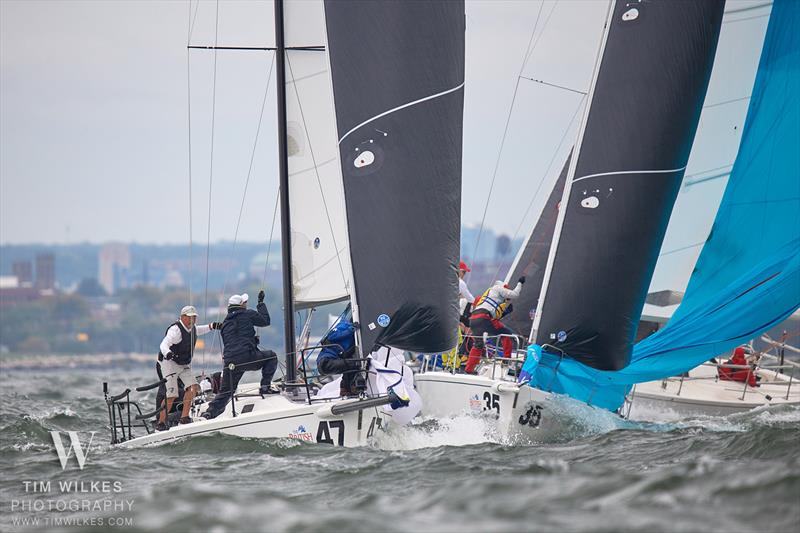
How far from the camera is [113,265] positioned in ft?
425

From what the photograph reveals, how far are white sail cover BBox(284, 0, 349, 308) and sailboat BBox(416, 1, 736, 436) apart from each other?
1.89 m

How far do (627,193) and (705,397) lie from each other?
11.4 feet

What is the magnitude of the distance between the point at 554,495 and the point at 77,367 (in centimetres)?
7166

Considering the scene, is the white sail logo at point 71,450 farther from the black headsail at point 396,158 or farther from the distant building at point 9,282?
the distant building at point 9,282

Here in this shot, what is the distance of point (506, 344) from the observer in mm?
12086

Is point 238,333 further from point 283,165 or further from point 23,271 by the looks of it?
point 23,271

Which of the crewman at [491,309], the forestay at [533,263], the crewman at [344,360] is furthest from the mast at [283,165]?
the forestay at [533,263]

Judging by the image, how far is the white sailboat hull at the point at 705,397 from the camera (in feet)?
42.0

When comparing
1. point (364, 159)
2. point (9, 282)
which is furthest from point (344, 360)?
point (9, 282)

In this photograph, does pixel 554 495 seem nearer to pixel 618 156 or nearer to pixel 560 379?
pixel 560 379

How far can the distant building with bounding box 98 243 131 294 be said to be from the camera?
12494 centimetres

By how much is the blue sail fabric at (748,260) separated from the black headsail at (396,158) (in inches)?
53.7

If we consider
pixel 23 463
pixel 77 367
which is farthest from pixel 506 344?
pixel 77 367

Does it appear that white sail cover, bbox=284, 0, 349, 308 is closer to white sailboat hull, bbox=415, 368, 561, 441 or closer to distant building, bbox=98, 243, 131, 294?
white sailboat hull, bbox=415, 368, 561, 441
